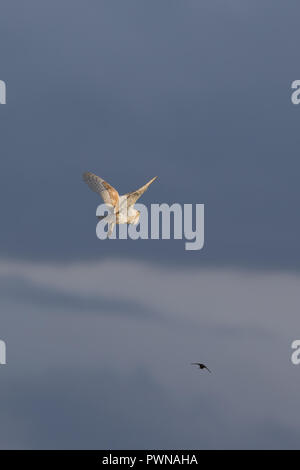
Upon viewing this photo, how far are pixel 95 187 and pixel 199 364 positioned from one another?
31.8m

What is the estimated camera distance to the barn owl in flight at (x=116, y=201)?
146500 millimetres

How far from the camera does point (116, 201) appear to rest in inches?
5832

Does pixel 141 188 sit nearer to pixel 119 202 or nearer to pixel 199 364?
pixel 119 202

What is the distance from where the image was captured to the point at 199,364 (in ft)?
561

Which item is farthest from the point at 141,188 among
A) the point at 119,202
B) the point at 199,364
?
the point at 199,364

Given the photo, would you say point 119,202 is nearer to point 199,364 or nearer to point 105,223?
point 105,223

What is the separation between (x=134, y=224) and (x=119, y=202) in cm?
302

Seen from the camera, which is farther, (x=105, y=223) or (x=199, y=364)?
(x=199, y=364)

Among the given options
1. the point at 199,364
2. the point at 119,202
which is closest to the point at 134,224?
the point at 119,202

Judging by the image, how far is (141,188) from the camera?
483 ft

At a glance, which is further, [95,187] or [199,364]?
[199,364]

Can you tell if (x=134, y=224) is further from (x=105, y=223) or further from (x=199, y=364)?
(x=199, y=364)

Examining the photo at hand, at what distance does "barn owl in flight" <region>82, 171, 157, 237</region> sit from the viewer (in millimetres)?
146500

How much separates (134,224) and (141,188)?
3.88 m
